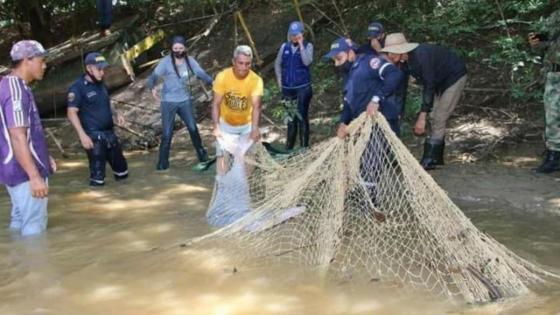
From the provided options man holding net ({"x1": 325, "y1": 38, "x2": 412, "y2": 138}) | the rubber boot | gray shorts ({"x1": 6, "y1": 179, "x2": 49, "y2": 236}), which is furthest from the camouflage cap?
the rubber boot

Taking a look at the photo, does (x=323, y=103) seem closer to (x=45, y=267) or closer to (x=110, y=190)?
(x=110, y=190)

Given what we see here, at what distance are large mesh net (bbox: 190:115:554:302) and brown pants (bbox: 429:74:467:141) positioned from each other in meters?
2.03

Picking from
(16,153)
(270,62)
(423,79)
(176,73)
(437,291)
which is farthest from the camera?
(270,62)

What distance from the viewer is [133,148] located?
387 inches

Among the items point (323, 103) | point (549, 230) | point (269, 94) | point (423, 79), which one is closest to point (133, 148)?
point (269, 94)

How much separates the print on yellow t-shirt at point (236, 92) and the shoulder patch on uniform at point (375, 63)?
3.81 ft

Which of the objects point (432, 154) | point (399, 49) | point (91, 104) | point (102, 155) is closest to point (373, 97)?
point (399, 49)

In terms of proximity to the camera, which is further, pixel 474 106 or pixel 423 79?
pixel 474 106

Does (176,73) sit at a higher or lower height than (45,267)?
higher

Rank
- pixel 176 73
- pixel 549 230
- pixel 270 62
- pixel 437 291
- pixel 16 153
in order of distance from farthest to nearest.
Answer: pixel 270 62
pixel 176 73
pixel 549 230
pixel 16 153
pixel 437 291

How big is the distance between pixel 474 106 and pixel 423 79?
2190 millimetres

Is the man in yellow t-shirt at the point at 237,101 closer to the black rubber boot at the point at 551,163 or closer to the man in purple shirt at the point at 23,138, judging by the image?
the man in purple shirt at the point at 23,138

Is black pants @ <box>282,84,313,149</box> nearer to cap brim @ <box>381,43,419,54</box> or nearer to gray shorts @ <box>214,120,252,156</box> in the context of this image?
gray shorts @ <box>214,120,252,156</box>

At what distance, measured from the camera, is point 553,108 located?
22.5 ft
